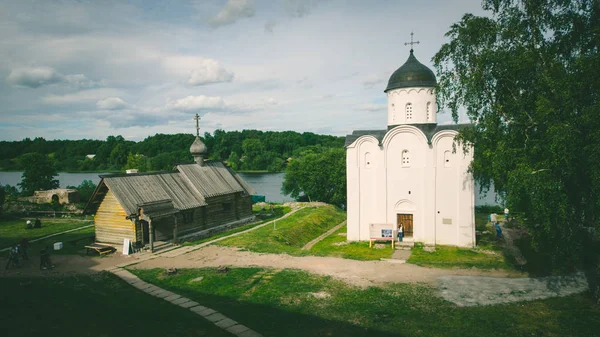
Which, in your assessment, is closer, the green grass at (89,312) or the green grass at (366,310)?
the green grass at (89,312)

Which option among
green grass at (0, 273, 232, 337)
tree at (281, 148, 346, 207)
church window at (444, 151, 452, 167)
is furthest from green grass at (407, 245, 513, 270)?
tree at (281, 148, 346, 207)

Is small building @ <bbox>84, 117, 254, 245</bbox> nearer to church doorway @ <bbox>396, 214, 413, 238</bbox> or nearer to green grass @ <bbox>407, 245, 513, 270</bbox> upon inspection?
church doorway @ <bbox>396, 214, 413, 238</bbox>

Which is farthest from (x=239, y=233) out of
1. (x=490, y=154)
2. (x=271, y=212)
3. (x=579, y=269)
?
(x=579, y=269)

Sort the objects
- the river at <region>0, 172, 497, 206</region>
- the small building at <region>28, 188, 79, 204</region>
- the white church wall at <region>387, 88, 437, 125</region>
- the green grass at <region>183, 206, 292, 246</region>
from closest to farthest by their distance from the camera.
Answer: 1. the green grass at <region>183, 206, 292, 246</region>
2. the white church wall at <region>387, 88, 437, 125</region>
3. the small building at <region>28, 188, 79, 204</region>
4. the river at <region>0, 172, 497, 206</region>

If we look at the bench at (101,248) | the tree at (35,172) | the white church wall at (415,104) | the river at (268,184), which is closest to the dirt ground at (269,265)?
the bench at (101,248)

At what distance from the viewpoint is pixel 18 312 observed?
33.1ft

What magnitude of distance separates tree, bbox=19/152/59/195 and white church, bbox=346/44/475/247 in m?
41.5

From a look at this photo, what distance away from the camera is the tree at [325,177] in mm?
41094

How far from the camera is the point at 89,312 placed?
10336mm

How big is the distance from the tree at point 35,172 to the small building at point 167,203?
3103 centimetres

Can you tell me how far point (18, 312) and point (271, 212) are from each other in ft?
77.0

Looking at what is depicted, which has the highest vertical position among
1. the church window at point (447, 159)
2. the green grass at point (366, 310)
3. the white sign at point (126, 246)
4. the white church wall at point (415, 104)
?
the white church wall at point (415, 104)

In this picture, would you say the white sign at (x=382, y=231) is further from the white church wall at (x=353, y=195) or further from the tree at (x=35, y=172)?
the tree at (x=35, y=172)

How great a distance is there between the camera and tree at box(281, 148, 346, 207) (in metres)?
41.1
